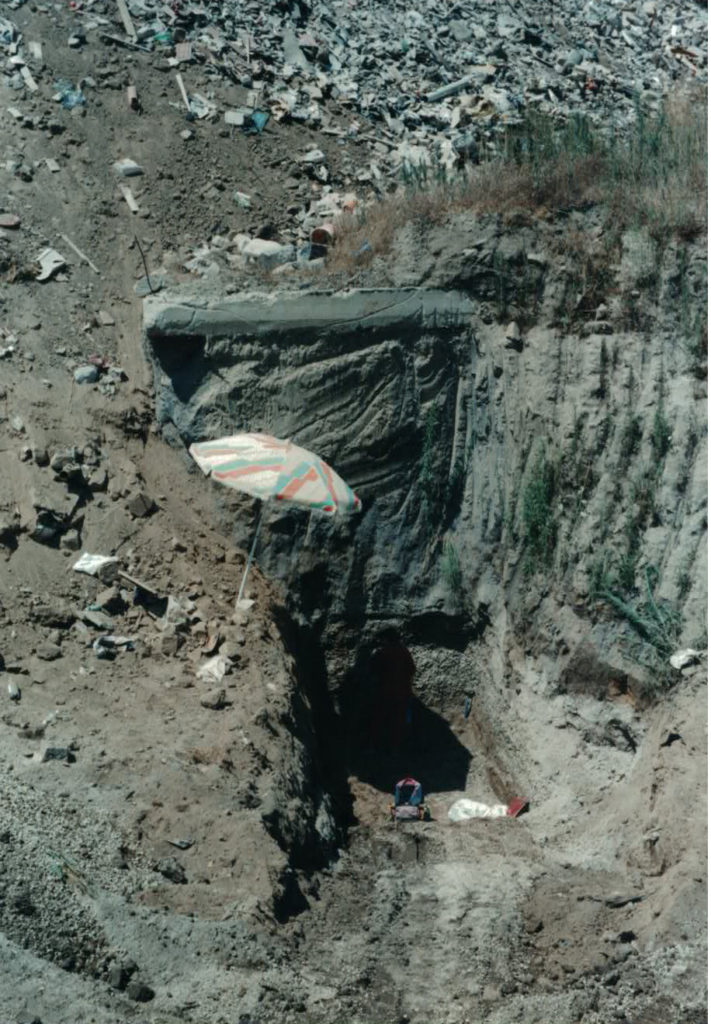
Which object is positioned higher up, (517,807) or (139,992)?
(139,992)

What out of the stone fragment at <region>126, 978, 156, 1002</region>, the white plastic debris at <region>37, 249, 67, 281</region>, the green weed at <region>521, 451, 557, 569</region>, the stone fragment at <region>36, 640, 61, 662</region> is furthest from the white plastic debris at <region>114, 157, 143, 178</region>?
the stone fragment at <region>126, 978, 156, 1002</region>

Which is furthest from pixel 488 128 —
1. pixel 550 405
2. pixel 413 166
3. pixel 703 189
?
pixel 550 405

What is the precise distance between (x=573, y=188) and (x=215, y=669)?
5.29 m

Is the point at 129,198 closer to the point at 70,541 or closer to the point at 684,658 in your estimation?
the point at 70,541

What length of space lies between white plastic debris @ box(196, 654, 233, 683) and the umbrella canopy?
3.97 feet

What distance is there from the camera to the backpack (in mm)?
10000

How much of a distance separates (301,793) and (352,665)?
2.02 meters

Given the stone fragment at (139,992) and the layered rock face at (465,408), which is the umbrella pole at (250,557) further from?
the stone fragment at (139,992)

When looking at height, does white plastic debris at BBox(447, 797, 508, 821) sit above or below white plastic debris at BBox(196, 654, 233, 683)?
below

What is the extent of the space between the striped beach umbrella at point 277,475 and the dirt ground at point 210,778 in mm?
1097

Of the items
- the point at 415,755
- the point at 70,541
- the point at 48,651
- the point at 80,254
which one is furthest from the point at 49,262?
the point at 415,755

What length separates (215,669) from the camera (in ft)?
31.0

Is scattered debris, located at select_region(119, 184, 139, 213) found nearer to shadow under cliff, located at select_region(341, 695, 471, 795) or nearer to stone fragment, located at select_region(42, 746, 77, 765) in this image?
shadow under cliff, located at select_region(341, 695, 471, 795)

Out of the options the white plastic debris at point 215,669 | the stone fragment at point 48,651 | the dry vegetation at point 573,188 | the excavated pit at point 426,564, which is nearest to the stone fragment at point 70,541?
the stone fragment at point 48,651
